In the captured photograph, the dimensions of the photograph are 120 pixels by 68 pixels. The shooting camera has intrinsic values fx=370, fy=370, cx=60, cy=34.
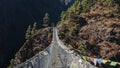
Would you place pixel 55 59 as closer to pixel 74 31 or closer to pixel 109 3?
pixel 74 31

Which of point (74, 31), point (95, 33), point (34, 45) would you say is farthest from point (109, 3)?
point (34, 45)

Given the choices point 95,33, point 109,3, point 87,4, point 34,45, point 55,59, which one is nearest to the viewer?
point 55,59

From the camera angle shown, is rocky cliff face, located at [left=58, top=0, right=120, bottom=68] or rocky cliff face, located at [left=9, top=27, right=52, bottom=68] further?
rocky cliff face, located at [left=9, top=27, right=52, bottom=68]

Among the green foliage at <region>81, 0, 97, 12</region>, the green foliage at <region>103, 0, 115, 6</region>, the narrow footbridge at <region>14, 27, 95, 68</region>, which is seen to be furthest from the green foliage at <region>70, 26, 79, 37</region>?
the narrow footbridge at <region>14, 27, 95, 68</region>

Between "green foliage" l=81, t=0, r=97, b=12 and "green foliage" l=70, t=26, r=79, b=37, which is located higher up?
"green foliage" l=81, t=0, r=97, b=12

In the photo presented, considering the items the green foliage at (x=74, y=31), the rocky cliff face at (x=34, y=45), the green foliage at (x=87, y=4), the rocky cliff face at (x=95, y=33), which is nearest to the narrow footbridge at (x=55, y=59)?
the rocky cliff face at (x=95, y=33)

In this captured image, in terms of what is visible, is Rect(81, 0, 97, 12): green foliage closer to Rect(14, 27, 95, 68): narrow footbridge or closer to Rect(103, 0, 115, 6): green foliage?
Rect(103, 0, 115, 6): green foliage

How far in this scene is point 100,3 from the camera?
8356 cm

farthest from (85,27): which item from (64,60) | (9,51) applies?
(9,51)

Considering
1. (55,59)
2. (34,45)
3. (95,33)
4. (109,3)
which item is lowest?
(55,59)

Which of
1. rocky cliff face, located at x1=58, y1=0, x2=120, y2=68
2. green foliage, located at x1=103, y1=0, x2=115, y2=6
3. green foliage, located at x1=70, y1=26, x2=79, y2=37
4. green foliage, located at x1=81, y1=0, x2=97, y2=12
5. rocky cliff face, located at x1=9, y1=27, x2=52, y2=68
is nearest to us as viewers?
rocky cliff face, located at x1=58, y1=0, x2=120, y2=68

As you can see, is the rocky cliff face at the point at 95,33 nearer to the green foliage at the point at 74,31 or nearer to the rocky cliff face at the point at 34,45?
the green foliage at the point at 74,31

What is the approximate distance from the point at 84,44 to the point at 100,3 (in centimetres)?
1708

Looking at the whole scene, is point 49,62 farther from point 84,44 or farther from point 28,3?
point 28,3
